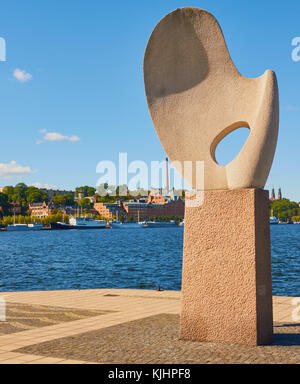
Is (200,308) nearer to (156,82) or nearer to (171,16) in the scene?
(156,82)

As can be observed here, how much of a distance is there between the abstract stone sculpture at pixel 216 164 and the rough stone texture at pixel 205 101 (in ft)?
0.05

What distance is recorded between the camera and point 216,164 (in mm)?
7102

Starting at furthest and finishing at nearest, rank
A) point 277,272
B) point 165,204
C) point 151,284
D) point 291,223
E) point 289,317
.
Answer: point 291,223 < point 165,204 < point 277,272 < point 151,284 < point 289,317

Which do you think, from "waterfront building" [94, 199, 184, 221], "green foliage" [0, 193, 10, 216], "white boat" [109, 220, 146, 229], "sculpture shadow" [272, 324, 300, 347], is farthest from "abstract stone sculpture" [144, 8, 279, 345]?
"waterfront building" [94, 199, 184, 221]

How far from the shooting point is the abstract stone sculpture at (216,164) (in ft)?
21.5

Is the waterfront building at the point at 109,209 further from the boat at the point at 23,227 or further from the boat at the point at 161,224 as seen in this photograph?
the boat at the point at 23,227

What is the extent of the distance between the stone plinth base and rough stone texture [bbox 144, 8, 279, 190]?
1.25ft

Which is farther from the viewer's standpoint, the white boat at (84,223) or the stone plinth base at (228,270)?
the white boat at (84,223)

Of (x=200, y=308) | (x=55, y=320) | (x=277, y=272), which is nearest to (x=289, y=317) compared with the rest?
(x=200, y=308)

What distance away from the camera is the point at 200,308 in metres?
6.84

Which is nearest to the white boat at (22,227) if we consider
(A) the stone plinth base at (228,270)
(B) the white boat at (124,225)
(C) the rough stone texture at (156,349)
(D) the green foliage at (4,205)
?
(D) the green foliage at (4,205)

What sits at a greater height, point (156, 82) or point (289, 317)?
point (156, 82)

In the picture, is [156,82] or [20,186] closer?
[156,82]
